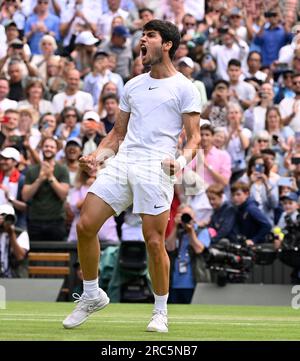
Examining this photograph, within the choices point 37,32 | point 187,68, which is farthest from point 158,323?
point 37,32

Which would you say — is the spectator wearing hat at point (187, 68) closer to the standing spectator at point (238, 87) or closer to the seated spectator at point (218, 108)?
the seated spectator at point (218, 108)

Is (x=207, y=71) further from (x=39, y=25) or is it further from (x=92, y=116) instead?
(x=39, y=25)

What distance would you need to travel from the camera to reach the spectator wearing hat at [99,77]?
2011 cm

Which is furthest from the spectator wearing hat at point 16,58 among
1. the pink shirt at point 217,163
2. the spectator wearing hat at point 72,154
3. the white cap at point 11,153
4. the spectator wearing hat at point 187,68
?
the pink shirt at point 217,163

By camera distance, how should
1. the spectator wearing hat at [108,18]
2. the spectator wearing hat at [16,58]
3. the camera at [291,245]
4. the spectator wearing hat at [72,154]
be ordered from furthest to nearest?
the spectator wearing hat at [108,18] < the spectator wearing hat at [16,58] < the spectator wearing hat at [72,154] < the camera at [291,245]

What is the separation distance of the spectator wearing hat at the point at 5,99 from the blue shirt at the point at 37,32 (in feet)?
6.70

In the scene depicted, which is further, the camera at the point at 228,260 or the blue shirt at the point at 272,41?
the blue shirt at the point at 272,41

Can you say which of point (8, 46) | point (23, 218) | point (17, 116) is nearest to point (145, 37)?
point (23, 218)

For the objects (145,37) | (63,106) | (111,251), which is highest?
(145,37)

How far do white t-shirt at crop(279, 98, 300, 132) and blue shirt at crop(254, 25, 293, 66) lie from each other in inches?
85.6

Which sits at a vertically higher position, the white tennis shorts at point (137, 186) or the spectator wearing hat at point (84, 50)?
the white tennis shorts at point (137, 186)
